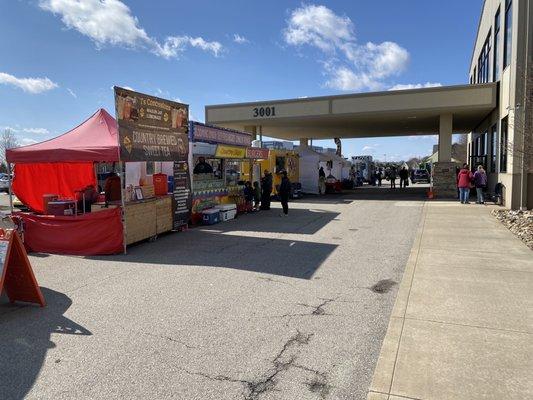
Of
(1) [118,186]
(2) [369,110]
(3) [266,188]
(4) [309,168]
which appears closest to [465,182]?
(2) [369,110]

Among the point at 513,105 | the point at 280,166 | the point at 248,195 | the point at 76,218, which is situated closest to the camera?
the point at 76,218

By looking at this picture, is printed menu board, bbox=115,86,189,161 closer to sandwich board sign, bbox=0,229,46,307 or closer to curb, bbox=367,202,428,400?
sandwich board sign, bbox=0,229,46,307

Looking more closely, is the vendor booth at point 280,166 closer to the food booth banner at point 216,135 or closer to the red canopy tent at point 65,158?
the food booth banner at point 216,135

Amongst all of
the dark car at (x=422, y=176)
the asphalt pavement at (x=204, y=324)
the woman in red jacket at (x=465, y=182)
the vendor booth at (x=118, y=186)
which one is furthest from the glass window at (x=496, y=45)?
the dark car at (x=422, y=176)

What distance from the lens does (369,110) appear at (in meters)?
22.1

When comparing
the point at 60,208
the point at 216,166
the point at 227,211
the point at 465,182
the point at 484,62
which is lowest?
the point at 227,211

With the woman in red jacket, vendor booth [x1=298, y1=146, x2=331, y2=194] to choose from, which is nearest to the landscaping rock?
the woman in red jacket

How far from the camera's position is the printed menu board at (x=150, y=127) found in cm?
946

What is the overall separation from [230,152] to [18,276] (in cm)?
1040

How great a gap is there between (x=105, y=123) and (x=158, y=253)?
4.07 metres

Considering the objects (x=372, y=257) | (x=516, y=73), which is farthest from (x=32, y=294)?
(x=516, y=73)

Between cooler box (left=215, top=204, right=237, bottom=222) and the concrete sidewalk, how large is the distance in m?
6.93

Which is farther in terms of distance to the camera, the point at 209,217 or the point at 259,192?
the point at 259,192

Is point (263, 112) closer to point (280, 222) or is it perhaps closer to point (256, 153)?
point (256, 153)
